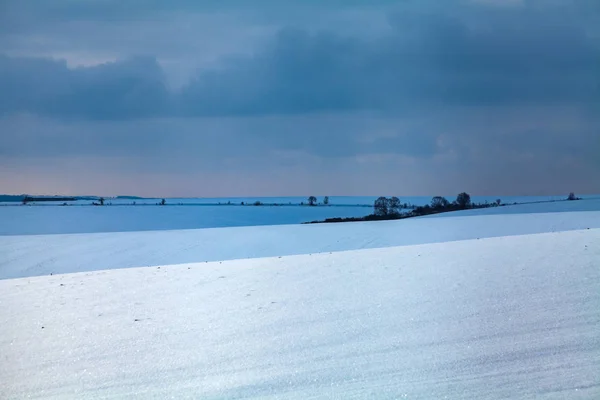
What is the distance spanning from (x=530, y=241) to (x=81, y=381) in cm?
564

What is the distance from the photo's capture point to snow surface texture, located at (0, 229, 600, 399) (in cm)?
299

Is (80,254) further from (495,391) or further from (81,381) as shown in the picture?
(495,391)

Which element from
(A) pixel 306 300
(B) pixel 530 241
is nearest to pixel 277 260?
(A) pixel 306 300

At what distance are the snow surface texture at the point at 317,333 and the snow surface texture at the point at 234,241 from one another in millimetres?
A: 2261

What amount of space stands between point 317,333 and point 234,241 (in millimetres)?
6374

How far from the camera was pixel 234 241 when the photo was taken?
33.1 ft

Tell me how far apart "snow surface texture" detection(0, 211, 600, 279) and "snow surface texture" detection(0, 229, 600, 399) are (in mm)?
2261

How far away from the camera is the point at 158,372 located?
3238mm

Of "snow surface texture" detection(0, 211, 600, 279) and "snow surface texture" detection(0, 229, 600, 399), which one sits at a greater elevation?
"snow surface texture" detection(0, 211, 600, 279)

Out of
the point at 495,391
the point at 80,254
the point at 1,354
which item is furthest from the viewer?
the point at 80,254

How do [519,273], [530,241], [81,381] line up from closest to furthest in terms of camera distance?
[81,381] → [519,273] → [530,241]

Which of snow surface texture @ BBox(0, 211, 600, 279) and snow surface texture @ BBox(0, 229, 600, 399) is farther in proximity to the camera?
snow surface texture @ BBox(0, 211, 600, 279)

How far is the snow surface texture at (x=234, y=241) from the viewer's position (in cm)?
848

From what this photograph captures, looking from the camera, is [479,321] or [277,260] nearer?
[479,321]
